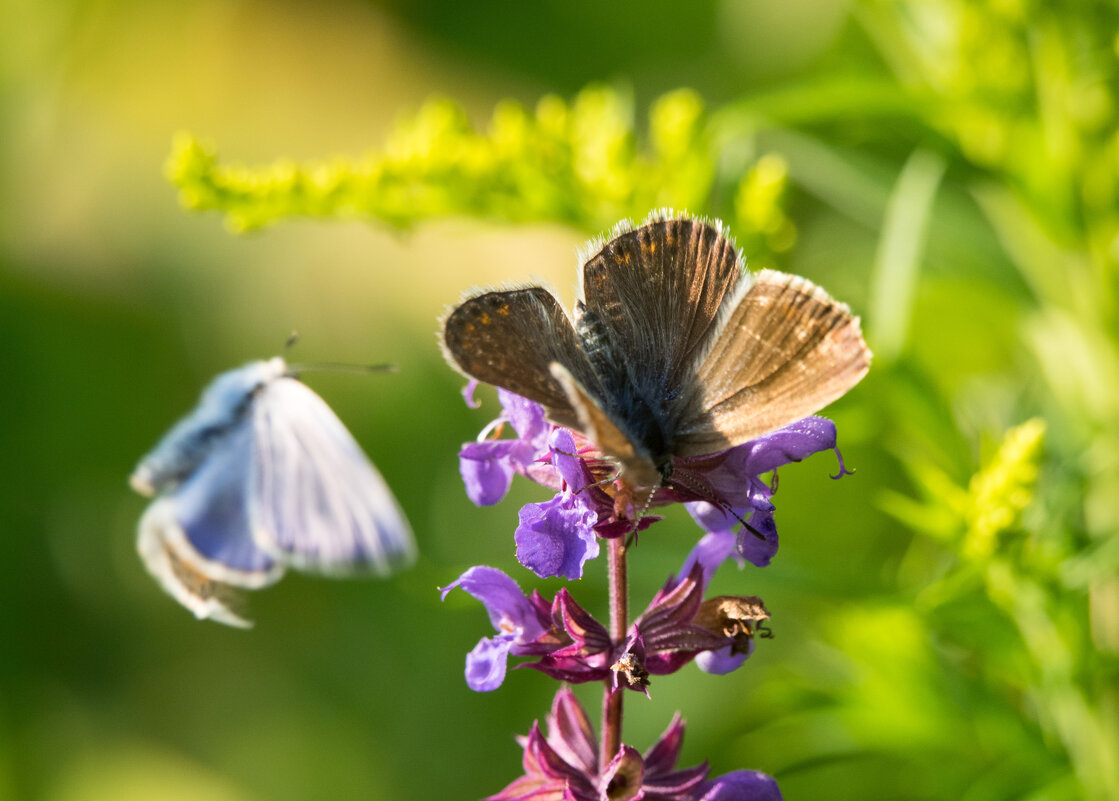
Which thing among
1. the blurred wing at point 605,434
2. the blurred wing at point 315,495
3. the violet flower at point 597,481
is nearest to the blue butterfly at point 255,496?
the blurred wing at point 315,495

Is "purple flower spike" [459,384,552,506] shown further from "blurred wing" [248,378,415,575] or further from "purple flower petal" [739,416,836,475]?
"purple flower petal" [739,416,836,475]

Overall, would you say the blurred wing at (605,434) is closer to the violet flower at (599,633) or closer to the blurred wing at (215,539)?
the violet flower at (599,633)

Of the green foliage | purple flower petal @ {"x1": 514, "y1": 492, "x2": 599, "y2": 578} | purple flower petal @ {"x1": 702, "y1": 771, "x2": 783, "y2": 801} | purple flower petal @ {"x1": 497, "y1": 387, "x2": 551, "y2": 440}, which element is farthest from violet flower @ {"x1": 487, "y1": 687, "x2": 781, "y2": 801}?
the green foliage

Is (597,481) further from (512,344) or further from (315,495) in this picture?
(315,495)

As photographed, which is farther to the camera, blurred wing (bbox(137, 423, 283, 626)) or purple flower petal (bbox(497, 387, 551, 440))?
blurred wing (bbox(137, 423, 283, 626))

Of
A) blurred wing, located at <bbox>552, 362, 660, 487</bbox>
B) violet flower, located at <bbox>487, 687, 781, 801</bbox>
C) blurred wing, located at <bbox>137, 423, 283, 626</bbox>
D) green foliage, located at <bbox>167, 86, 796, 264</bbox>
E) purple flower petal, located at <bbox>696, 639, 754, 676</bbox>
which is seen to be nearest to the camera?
blurred wing, located at <bbox>552, 362, 660, 487</bbox>

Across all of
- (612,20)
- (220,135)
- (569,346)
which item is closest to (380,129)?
(220,135)

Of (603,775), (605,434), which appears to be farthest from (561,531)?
(603,775)
